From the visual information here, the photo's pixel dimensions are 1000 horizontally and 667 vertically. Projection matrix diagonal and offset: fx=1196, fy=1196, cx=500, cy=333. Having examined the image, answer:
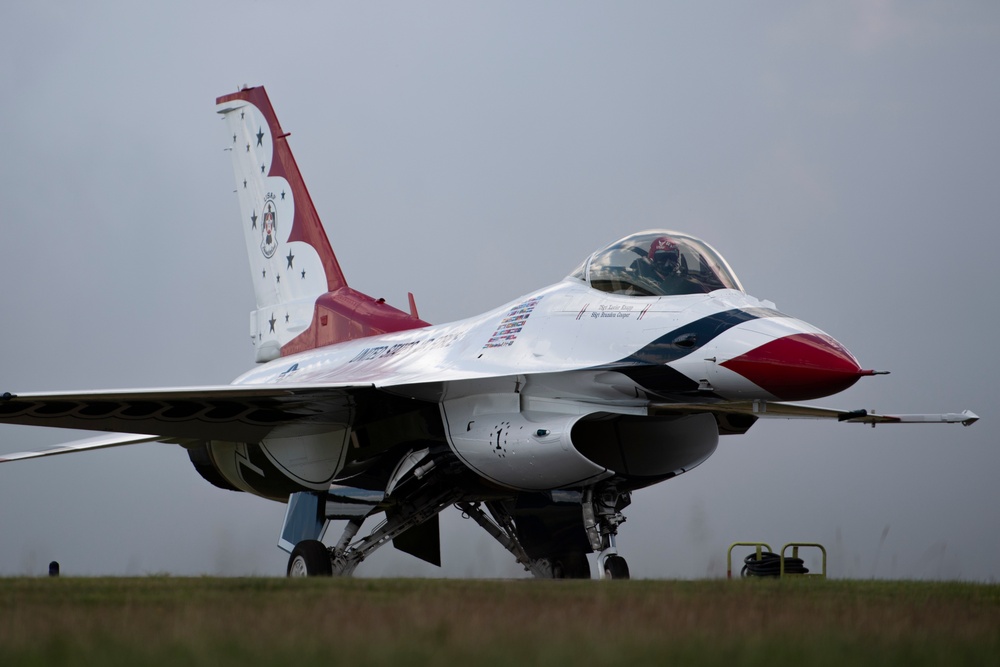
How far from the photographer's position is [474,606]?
5.43 m

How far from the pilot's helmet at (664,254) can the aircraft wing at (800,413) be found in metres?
1.16

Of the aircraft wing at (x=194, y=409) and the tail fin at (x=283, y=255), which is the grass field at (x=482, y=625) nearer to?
the aircraft wing at (x=194, y=409)

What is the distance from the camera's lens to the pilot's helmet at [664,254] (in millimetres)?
10016

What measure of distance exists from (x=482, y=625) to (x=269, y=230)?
13206 millimetres

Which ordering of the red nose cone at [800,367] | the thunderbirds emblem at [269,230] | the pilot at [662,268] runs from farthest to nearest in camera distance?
the thunderbirds emblem at [269,230] < the pilot at [662,268] < the red nose cone at [800,367]

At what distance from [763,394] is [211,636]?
18.9 feet

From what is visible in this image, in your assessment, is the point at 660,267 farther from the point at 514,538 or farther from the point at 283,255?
the point at 283,255

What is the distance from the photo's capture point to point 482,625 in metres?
4.66

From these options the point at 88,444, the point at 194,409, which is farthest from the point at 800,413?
the point at 88,444

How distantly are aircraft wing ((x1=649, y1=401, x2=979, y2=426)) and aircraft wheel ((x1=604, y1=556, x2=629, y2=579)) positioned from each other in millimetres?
1255

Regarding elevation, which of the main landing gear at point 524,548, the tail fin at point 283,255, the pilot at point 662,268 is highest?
the tail fin at point 283,255

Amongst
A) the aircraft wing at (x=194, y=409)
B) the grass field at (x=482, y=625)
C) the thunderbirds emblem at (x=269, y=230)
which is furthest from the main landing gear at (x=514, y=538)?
the thunderbirds emblem at (x=269, y=230)

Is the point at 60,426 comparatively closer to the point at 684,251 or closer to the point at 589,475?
the point at 589,475

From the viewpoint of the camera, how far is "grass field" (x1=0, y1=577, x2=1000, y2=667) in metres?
3.86
